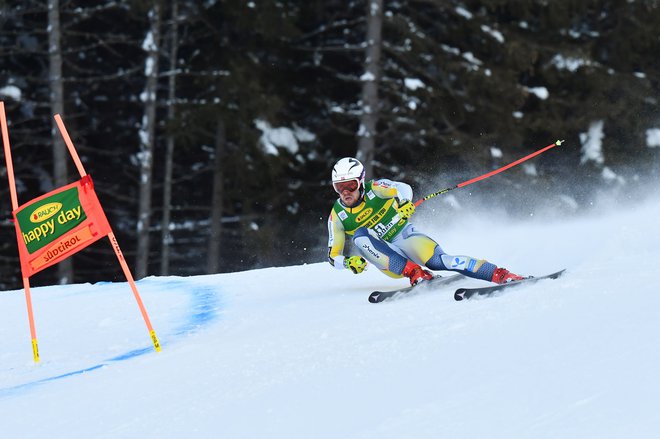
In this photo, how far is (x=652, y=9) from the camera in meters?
21.2

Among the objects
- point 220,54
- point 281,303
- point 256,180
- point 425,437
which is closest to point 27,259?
point 281,303

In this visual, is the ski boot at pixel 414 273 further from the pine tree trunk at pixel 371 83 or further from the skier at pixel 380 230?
the pine tree trunk at pixel 371 83

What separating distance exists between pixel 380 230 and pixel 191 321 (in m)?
1.73

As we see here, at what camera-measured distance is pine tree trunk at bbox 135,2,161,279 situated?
17859 millimetres

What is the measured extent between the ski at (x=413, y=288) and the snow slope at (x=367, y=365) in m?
0.12

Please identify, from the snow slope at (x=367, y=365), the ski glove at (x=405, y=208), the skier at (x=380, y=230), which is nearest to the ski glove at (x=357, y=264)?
the skier at (x=380, y=230)

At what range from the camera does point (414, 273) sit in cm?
787

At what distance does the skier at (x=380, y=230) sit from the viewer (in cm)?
771

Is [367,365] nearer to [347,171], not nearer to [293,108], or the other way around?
[347,171]

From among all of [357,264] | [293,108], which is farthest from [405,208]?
[293,108]

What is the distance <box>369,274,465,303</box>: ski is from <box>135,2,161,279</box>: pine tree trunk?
11.3 meters

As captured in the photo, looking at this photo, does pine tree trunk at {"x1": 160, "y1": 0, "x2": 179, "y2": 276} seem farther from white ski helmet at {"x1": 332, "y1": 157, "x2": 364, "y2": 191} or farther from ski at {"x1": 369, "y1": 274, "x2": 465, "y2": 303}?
ski at {"x1": 369, "y1": 274, "x2": 465, "y2": 303}

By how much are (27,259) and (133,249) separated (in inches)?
583

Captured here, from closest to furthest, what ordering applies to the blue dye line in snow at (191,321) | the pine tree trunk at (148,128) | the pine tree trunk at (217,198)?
1. the blue dye line in snow at (191,321)
2. the pine tree trunk at (148,128)
3. the pine tree trunk at (217,198)
